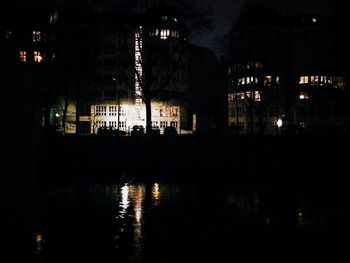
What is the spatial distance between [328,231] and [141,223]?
191 inches

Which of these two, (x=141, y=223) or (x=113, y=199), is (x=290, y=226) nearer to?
(x=141, y=223)

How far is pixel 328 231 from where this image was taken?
13.3 meters

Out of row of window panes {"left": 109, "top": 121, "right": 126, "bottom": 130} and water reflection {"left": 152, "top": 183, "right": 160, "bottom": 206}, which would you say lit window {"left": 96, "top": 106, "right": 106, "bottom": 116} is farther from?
water reflection {"left": 152, "top": 183, "right": 160, "bottom": 206}

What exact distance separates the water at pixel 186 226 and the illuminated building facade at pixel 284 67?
2187 cm

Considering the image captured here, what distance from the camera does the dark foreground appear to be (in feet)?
34.9

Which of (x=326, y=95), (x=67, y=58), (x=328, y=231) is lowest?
(x=328, y=231)

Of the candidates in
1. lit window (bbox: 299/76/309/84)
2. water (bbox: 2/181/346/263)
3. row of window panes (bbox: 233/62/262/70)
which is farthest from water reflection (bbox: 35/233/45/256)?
lit window (bbox: 299/76/309/84)

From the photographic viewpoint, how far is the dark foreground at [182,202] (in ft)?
34.9

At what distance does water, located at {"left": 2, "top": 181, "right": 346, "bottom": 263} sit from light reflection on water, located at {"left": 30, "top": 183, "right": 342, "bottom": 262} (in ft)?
0.07

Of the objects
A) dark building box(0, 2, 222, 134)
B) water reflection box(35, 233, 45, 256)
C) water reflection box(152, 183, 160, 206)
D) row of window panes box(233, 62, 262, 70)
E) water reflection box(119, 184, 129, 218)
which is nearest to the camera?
water reflection box(35, 233, 45, 256)

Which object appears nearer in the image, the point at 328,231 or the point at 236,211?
the point at 328,231

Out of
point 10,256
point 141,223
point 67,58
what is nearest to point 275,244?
point 141,223

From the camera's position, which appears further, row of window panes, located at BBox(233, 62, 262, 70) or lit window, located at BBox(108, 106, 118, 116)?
lit window, located at BBox(108, 106, 118, 116)

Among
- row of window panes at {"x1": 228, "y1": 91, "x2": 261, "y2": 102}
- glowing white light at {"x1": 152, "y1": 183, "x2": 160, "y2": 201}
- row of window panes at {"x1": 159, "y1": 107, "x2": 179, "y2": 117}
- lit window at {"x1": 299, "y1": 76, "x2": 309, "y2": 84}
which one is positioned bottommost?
glowing white light at {"x1": 152, "y1": 183, "x2": 160, "y2": 201}
